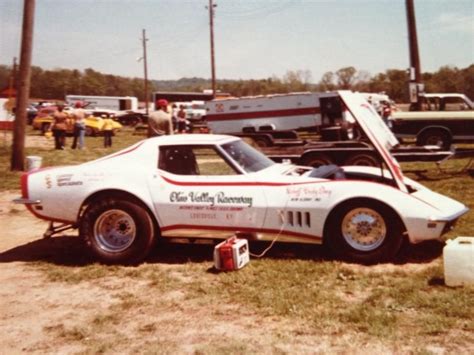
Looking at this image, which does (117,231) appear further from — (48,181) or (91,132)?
(91,132)

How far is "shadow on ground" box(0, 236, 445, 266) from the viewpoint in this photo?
5727 millimetres

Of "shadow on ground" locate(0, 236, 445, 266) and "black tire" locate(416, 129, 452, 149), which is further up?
"black tire" locate(416, 129, 452, 149)

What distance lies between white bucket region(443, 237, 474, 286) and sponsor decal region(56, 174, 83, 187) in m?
3.79

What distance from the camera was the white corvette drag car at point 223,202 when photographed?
5.36m

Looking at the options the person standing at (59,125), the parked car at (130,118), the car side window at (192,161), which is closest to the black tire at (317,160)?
the car side window at (192,161)

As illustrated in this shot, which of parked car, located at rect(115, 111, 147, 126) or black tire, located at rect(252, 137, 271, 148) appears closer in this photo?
black tire, located at rect(252, 137, 271, 148)

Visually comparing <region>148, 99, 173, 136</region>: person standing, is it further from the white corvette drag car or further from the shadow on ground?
the white corvette drag car

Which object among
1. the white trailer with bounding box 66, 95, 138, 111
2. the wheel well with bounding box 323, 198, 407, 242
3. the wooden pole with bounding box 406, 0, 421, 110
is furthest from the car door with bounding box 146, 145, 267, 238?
the white trailer with bounding box 66, 95, 138, 111

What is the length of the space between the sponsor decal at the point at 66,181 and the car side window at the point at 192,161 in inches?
37.0

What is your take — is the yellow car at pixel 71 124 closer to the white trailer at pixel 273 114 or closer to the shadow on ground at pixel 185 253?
the white trailer at pixel 273 114

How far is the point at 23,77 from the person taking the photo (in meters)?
13.7

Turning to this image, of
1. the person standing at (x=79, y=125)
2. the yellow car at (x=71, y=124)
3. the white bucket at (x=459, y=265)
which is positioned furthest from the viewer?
the yellow car at (x=71, y=124)

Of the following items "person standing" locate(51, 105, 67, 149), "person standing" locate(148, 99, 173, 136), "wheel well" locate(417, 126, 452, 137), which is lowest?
"wheel well" locate(417, 126, 452, 137)

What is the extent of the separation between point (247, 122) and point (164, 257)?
16.6 meters
